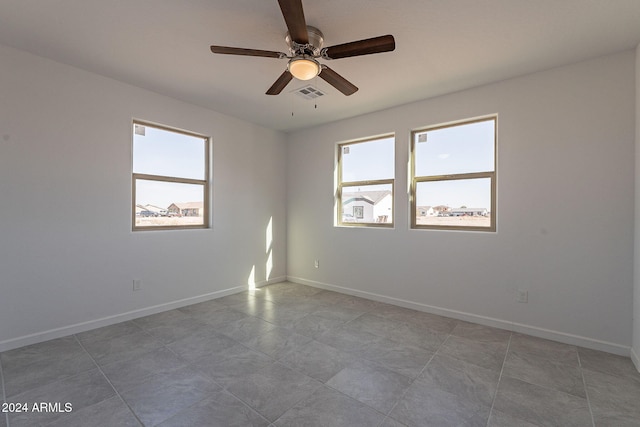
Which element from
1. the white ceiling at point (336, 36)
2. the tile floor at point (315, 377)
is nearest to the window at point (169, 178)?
the white ceiling at point (336, 36)

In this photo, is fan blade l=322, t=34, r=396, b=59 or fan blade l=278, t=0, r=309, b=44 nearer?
fan blade l=278, t=0, r=309, b=44

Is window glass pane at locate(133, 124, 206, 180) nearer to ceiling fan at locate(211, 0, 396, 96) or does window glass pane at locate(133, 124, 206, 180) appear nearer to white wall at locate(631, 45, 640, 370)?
ceiling fan at locate(211, 0, 396, 96)

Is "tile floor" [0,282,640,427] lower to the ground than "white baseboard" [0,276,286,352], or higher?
lower

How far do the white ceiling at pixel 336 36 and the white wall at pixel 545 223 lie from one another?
0.98 ft

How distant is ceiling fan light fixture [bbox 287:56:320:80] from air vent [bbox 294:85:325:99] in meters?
1.04

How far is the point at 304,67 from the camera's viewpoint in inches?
83.2

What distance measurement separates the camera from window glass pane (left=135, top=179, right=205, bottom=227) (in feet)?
11.4

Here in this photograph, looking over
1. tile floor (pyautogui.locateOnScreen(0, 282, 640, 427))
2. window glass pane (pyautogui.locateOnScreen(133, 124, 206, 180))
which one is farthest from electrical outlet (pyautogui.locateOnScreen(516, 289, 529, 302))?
window glass pane (pyautogui.locateOnScreen(133, 124, 206, 180))

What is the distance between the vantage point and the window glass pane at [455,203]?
3305mm

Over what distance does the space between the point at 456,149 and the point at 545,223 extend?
1.24m

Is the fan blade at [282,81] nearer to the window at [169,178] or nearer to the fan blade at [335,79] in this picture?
the fan blade at [335,79]

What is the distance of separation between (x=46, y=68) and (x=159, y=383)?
3061 mm

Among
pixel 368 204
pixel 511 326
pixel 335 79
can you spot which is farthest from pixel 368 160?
pixel 511 326

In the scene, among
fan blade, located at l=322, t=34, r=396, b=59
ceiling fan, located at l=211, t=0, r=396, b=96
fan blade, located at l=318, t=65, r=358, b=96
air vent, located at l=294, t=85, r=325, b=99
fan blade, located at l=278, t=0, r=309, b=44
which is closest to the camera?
fan blade, located at l=278, t=0, r=309, b=44
